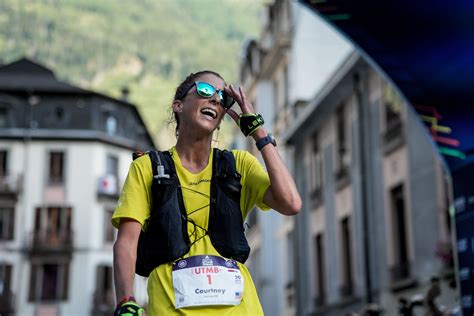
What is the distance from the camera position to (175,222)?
337 cm

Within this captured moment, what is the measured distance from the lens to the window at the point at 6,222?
4912 cm

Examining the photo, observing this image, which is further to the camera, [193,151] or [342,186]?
[342,186]

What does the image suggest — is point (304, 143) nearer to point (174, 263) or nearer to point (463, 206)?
point (463, 206)

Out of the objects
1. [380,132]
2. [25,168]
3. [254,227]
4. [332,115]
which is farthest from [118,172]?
[380,132]

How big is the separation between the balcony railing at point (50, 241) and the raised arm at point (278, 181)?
4666 cm

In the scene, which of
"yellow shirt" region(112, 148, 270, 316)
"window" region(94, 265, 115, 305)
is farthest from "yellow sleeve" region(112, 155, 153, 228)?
"window" region(94, 265, 115, 305)

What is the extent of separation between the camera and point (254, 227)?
139 feet

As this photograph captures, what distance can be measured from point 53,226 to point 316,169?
2437 cm

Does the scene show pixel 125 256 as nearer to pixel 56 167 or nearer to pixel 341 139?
pixel 341 139

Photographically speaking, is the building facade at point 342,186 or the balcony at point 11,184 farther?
the balcony at point 11,184

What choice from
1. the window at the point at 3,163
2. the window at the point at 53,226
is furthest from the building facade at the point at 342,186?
the window at the point at 3,163

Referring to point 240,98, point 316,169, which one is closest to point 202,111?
point 240,98

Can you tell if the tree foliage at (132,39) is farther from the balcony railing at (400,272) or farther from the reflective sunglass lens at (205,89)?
the reflective sunglass lens at (205,89)

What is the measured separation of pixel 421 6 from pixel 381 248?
14.8 meters
